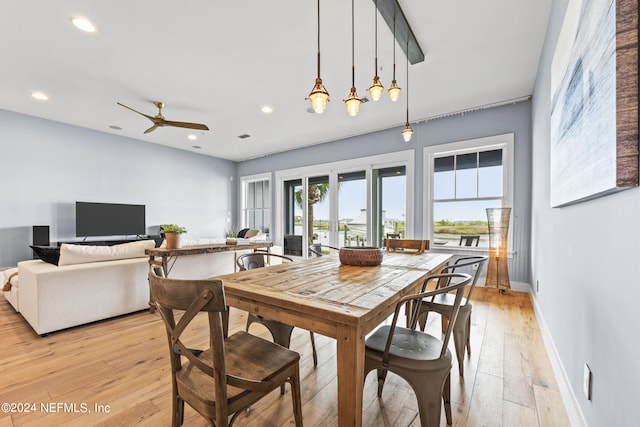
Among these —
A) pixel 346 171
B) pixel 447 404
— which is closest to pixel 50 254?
pixel 447 404

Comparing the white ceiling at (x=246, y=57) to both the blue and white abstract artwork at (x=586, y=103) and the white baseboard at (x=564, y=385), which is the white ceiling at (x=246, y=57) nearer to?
the blue and white abstract artwork at (x=586, y=103)

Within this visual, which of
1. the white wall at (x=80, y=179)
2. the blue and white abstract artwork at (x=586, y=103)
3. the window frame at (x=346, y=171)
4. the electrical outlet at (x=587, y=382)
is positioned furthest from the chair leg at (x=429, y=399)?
the white wall at (x=80, y=179)

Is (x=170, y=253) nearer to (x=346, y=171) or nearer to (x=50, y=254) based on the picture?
(x=50, y=254)

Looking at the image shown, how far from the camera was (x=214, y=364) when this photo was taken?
0.96m

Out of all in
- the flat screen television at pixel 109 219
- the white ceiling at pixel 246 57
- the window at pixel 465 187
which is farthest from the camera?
the flat screen television at pixel 109 219

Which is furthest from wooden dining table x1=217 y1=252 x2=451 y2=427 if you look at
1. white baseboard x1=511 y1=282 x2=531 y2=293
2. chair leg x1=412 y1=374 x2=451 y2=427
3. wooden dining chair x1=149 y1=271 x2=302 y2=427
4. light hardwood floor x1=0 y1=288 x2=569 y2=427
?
white baseboard x1=511 y1=282 x2=531 y2=293

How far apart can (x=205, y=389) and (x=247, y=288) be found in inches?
17.1

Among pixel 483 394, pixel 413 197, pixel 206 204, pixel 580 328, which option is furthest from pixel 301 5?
pixel 206 204

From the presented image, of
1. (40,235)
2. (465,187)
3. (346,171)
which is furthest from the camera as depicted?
(346,171)

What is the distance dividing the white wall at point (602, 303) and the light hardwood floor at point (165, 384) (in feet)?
1.07

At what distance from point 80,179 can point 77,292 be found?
3.61 meters

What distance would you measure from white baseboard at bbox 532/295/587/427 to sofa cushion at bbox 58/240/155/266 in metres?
3.87

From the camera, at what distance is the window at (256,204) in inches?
291

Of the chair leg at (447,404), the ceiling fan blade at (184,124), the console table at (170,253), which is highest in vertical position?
the ceiling fan blade at (184,124)
